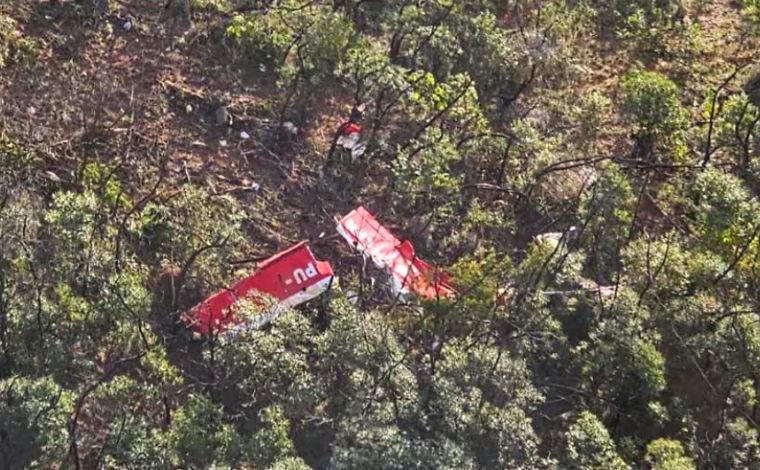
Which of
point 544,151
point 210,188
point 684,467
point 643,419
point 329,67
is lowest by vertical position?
point 684,467

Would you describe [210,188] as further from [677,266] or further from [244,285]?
[677,266]

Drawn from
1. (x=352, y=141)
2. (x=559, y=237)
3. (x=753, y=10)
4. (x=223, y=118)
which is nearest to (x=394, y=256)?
(x=352, y=141)

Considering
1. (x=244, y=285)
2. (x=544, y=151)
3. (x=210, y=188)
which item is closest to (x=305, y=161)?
(x=210, y=188)

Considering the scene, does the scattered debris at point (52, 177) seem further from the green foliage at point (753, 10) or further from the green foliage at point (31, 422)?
the green foliage at point (753, 10)

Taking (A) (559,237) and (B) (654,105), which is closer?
(A) (559,237)

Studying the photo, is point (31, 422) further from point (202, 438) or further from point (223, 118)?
point (223, 118)

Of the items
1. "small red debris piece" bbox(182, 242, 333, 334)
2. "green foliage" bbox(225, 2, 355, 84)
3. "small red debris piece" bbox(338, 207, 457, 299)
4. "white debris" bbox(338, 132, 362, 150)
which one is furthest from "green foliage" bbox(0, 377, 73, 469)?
"green foliage" bbox(225, 2, 355, 84)

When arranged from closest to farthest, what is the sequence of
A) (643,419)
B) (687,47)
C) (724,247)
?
(643,419) → (724,247) → (687,47)

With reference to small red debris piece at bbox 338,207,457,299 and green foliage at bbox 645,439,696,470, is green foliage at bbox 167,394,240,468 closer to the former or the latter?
small red debris piece at bbox 338,207,457,299
